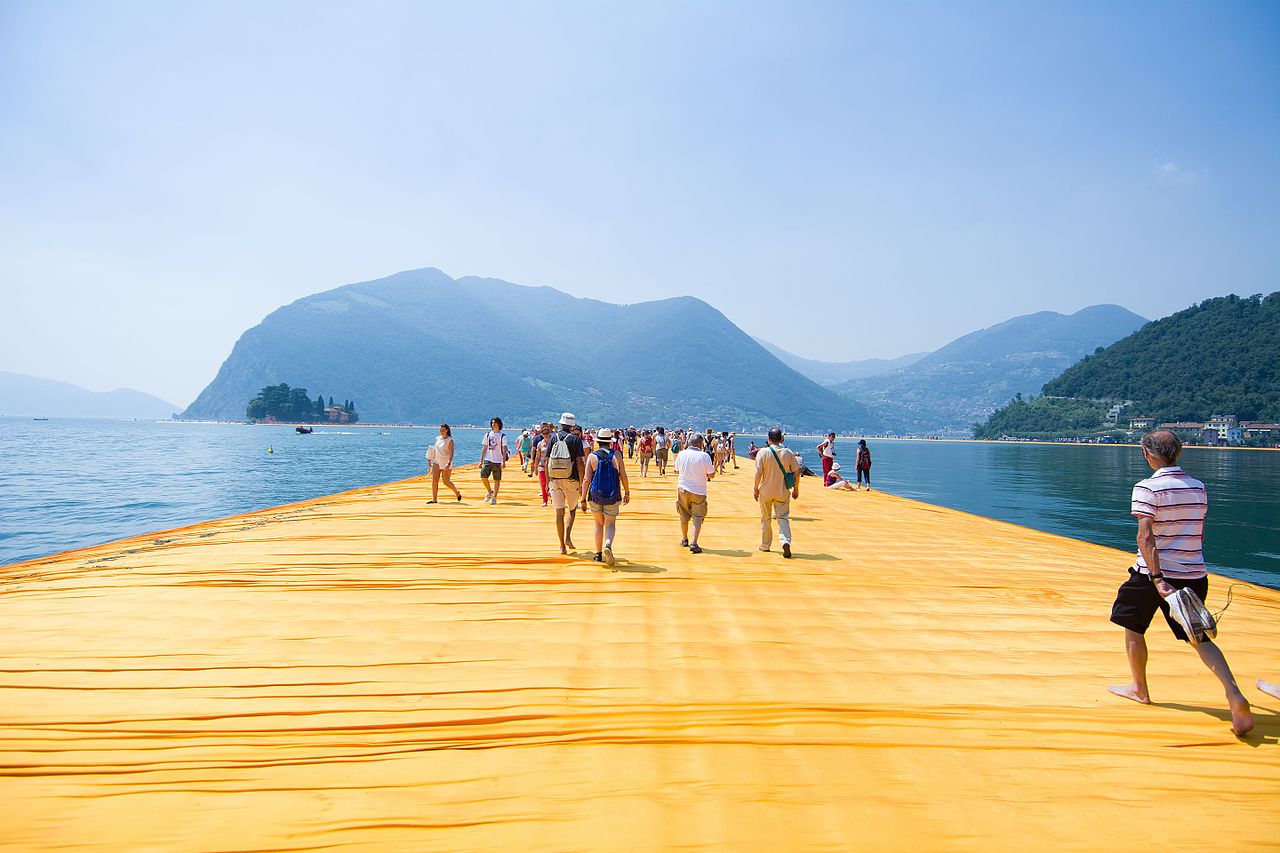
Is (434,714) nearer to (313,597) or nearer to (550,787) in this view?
(550,787)

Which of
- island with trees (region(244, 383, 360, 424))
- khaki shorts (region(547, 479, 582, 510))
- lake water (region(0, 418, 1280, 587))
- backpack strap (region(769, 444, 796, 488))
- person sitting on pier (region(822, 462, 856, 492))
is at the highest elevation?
island with trees (region(244, 383, 360, 424))

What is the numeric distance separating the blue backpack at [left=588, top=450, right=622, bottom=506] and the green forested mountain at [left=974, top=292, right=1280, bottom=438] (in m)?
154

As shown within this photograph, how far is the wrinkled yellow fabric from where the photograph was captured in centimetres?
246

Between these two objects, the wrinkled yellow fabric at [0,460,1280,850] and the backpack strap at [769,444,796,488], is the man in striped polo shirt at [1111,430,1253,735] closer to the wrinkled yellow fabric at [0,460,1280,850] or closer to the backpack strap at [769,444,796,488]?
the wrinkled yellow fabric at [0,460,1280,850]

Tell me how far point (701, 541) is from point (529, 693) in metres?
6.09

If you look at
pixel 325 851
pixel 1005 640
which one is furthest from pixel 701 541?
pixel 325 851

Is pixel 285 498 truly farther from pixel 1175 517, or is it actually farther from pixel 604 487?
pixel 1175 517

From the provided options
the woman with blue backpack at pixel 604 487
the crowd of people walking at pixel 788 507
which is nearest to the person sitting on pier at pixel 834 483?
the crowd of people walking at pixel 788 507

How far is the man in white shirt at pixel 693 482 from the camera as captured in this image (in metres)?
8.07

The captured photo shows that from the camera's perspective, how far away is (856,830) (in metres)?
2.43

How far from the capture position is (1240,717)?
10.6 ft

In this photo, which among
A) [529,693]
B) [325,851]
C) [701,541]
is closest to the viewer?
[325,851]

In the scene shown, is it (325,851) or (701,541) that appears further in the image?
(701,541)

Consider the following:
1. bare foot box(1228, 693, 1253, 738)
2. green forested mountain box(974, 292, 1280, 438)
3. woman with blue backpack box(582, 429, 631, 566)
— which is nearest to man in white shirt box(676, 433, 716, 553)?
woman with blue backpack box(582, 429, 631, 566)
